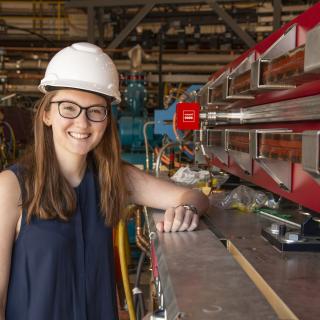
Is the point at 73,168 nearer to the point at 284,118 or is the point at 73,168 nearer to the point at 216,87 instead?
the point at 284,118

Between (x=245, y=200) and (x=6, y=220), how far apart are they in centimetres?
65

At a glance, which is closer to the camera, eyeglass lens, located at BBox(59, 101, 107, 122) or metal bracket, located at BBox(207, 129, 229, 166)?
eyeglass lens, located at BBox(59, 101, 107, 122)

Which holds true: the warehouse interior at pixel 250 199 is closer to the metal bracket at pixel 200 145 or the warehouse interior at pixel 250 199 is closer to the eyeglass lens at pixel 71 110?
the metal bracket at pixel 200 145

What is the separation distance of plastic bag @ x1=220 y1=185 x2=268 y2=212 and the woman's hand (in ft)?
0.92

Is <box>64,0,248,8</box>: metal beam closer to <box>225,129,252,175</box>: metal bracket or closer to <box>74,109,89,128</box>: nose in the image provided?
<box>225,129,252,175</box>: metal bracket

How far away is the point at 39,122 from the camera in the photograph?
128cm

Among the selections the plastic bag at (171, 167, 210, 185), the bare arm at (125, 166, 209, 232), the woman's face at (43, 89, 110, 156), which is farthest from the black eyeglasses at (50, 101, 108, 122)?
the plastic bag at (171, 167, 210, 185)

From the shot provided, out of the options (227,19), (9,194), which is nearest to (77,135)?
(9,194)

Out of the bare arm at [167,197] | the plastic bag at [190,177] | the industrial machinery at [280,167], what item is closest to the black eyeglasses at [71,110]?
the bare arm at [167,197]

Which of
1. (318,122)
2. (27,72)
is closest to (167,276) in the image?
(318,122)

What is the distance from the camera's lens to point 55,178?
124cm

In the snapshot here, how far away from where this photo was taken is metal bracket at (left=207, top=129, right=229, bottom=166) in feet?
5.41

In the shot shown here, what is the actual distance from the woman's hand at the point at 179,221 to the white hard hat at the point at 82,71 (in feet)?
1.20

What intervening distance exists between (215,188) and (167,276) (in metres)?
1.03
